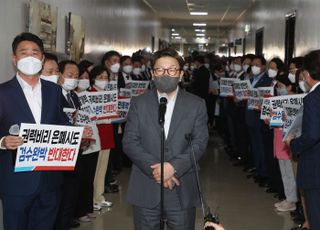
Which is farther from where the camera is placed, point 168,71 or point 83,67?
point 83,67

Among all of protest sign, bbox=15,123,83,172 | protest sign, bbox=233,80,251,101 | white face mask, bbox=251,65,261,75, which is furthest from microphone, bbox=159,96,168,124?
protest sign, bbox=233,80,251,101

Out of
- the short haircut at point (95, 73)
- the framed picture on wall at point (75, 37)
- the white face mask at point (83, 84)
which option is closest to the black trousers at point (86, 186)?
the white face mask at point (83, 84)

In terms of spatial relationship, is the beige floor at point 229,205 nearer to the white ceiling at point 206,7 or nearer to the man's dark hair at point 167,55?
A: the man's dark hair at point 167,55

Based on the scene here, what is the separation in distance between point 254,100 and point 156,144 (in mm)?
4127

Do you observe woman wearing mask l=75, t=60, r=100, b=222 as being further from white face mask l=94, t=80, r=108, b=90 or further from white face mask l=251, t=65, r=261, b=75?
white face mask l=251, t=65, r=261, b=75

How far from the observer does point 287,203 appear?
5.77 m

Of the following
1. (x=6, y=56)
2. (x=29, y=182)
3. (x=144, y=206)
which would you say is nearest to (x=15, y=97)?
(x=29, y=182)

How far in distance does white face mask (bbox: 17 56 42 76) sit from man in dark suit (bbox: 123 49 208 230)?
686 millimetres

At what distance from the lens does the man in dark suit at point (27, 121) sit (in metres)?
3.04

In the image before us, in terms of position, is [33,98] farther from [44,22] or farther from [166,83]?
[44,22]

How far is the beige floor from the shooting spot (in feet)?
17.0

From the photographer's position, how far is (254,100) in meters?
6.77

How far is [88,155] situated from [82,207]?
1.91 feet

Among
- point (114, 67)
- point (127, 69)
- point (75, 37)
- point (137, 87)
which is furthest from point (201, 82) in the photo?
point (75, 37)
